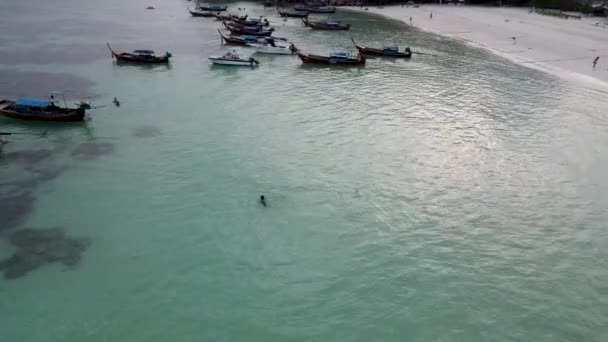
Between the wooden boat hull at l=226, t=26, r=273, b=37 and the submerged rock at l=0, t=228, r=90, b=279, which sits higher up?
the wooden boat hull at l=226, t=26, r=273, b=37

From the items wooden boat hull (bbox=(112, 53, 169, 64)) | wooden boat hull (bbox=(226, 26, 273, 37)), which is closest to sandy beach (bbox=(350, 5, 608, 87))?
wooden boat hull (bbox=(226, 26, 273, 37))

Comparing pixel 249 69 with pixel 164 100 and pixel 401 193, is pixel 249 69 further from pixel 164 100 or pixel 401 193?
pixel 401 193

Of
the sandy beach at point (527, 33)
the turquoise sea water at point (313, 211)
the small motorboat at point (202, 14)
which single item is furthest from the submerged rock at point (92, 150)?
the small motorboat at point (202, 14)

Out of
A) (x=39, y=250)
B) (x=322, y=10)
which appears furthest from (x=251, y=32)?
(x=39, y=250)

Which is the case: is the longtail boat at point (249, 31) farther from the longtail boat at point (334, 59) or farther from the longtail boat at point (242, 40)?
the longtail boat at point (334, 59)

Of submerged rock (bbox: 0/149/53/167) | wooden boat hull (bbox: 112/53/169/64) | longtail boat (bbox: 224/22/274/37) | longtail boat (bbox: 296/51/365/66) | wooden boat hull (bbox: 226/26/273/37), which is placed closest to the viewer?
submerged rock (bbox: 0/149/53/167)

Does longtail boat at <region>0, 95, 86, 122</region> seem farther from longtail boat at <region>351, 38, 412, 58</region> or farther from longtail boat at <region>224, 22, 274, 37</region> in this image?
longtail boat at <region>351, 38, 412, 58</region>

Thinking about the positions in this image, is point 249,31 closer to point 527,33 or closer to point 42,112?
point 42,112
